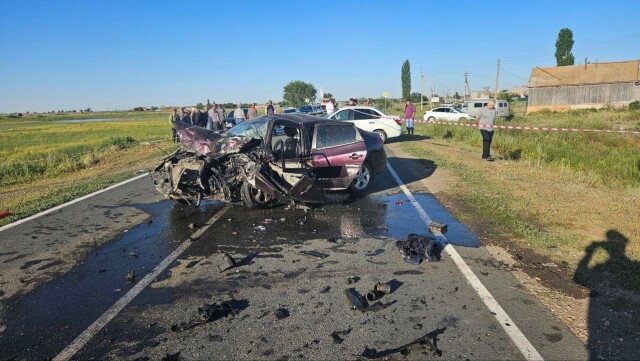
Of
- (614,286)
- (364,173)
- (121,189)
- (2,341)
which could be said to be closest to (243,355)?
(2,341)

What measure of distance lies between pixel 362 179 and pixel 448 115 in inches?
989

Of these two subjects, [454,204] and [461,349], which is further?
[454,204]

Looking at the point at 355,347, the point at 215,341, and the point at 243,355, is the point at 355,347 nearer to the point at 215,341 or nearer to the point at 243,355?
the point at 243,355

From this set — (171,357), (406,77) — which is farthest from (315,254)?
(406,77)

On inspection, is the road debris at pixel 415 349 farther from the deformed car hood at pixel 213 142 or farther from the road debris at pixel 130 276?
the deformed car hood at pixel 213 142

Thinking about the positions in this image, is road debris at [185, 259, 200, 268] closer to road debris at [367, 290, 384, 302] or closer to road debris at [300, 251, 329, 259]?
road debris at [300, 251, 329, 259]

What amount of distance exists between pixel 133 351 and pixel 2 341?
1.19 metres

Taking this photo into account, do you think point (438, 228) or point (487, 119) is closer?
point (438, 228)

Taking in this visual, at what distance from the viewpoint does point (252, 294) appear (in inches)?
168

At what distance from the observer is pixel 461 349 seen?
3.27 metres

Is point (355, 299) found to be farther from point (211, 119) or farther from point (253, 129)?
point (211, 119)

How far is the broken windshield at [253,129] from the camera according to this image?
7906mm

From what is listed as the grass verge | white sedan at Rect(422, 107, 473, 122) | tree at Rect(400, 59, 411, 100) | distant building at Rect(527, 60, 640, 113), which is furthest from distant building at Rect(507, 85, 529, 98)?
the grass verge

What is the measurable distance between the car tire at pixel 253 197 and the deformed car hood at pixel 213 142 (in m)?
0.63
